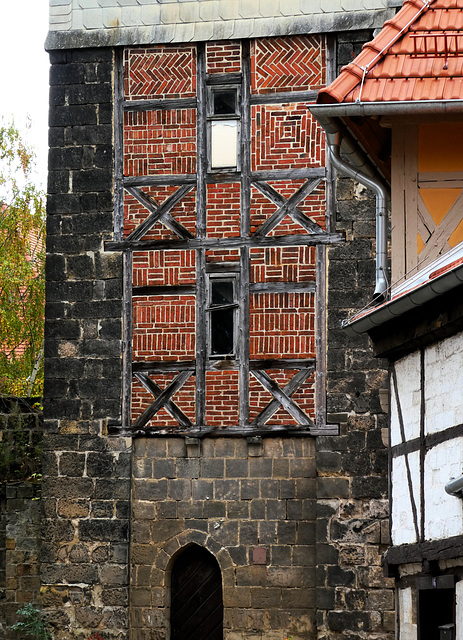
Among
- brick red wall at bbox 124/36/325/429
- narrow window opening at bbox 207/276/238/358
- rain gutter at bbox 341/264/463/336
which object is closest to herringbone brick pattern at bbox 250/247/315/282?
brick red wall at bbox 124/36/325/429

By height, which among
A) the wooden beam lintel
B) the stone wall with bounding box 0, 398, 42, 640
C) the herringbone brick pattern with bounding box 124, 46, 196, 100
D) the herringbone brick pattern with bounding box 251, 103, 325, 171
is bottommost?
the stone wall with bounding box 0, 398, 42, 640

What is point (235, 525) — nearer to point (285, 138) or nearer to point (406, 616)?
point (285, 138)

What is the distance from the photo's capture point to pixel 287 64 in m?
16.1

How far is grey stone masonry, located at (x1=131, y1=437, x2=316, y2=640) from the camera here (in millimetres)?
15391

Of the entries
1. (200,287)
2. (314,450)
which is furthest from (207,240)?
(314,450)

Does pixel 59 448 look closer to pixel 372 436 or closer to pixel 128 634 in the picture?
pixel 128 634

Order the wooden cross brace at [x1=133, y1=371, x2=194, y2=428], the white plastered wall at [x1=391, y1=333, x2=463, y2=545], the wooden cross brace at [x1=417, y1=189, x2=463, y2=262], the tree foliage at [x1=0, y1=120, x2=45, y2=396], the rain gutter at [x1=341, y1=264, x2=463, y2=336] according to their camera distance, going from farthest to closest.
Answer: the tree foliage at [x1=0, y1=120, x2=45, y2=396], the wooden cross brace at [x1=133, y1=371, x2=194, y2=428], the wooden cross brace at [x1=417, y1=189, x2=463, y2=262], the white plastered wall at [x1=391, y1=333, x2=463, y2=545], the rain gutter at [x1=341, y1=264, x2=463, y2=336]

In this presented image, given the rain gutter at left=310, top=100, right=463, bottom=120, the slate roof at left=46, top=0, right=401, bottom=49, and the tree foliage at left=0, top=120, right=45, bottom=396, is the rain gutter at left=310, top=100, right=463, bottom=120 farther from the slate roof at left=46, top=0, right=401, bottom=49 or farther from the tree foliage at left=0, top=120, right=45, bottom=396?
the tree foliage at left=0, top=120, right=45, bottom=396

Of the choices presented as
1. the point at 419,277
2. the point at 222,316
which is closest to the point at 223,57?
the point at 222,316

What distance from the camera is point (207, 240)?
15930 mm

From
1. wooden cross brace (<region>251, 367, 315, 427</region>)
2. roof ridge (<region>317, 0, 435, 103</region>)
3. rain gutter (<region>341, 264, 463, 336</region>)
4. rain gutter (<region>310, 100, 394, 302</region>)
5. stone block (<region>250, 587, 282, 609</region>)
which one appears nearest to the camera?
rain gutter (<region>341, 264, 463, 336</region>)

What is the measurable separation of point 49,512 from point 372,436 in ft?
13.6

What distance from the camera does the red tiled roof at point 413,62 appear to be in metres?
9.98

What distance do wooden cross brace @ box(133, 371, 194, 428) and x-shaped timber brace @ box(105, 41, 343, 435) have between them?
0.04 feet
